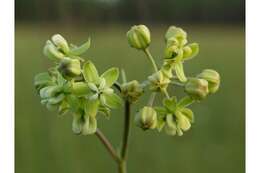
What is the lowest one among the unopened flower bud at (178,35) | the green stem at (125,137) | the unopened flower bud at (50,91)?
the green stem at (125,137)

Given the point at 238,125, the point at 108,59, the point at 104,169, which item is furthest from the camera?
the point at 108,59

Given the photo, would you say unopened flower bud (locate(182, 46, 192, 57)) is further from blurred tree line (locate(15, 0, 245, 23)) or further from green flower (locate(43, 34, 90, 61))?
blurred tree line (locate(15, 0, 245, 23))

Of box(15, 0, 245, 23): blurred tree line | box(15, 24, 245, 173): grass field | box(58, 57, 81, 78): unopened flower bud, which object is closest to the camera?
box(58, 57, 81, 78): unopened flower bud

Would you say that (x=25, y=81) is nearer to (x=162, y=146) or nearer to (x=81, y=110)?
(x=162, y=146)

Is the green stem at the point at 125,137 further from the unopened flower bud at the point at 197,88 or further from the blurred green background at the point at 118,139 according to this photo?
the blurred green background at the point at 118,139

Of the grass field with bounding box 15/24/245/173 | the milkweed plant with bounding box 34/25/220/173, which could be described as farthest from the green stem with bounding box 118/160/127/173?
the grass field with bounding box 15/24/245/173

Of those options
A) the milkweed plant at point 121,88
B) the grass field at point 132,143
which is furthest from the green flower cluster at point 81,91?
the grass field at point 132,143

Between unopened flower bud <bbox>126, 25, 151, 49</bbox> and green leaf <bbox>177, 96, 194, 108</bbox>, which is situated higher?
unopened flower bud <bbox>126, 25, 151, 49</bbox>
